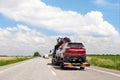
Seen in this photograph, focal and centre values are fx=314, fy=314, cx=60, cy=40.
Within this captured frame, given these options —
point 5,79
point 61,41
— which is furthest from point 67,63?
point 5,79

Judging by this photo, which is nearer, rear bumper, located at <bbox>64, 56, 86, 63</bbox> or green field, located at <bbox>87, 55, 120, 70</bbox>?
rear bumper, located at <bbox>64, 56, 86, 63</bbox>

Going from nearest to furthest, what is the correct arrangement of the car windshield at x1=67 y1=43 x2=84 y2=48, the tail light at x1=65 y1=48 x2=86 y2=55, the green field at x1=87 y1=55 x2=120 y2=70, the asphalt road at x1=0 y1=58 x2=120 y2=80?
the asphalt road at x1=0 y1=58 x2=120 y2=80, the tail light at x1=65 y1=48 x2=86 y2=55, the car windshield at x1=67 y1=43 x2=84 y2=48, the green field at x1=87 y1=55 x2=120 y2=70

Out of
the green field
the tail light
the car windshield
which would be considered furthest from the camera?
the green field

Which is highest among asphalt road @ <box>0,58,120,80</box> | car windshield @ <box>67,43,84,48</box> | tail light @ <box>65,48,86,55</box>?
car windshield @ <box>67,43,84,48</box>

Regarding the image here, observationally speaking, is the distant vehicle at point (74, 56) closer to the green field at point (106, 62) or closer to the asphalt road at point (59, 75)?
the asphalt road at point (59, 75)

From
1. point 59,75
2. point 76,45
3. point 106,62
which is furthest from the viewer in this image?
point 106,62

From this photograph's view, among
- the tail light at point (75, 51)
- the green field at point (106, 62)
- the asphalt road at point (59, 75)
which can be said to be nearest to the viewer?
the asphalt road at point (59, 75)

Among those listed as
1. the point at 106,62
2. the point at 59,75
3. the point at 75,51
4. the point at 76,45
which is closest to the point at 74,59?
the point at 75,51

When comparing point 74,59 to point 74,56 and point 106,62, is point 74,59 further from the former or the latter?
point 106,62

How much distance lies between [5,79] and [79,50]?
12.2m

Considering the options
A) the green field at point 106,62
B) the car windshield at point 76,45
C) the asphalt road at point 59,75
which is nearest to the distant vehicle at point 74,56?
the car windshield at point 76,45

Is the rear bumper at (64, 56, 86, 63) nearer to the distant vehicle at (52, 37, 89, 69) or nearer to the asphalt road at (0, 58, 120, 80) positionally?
the distant vehicle at (52, 37, 89, 69)

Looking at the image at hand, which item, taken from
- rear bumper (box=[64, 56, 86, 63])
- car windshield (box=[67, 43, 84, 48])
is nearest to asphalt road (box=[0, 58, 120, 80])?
rear bumper (box=[64, 56, 86, 63])

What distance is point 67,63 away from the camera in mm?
27750
